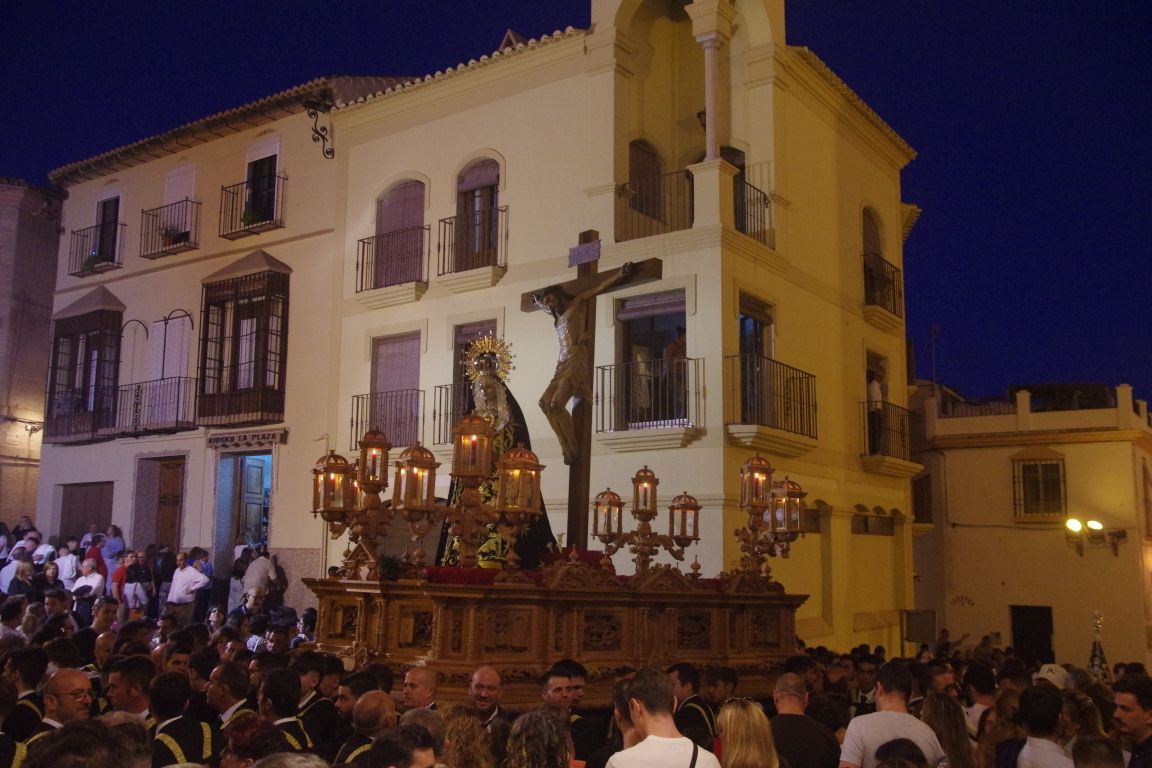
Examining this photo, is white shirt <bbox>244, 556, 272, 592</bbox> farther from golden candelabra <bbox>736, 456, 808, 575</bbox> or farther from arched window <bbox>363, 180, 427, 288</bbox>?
golden candelabra <bbox>736, 456, 808, 575</bbox>

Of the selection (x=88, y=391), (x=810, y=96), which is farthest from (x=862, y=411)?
(x=88, y=391)

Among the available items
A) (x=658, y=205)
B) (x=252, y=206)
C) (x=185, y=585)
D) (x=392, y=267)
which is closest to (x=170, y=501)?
(x=252, y=206)

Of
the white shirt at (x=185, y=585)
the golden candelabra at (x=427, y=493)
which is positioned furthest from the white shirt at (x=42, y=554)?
the golden candelabra at (x=427, y=493)

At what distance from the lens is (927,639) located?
20828 millimetres

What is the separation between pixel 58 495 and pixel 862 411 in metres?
17.1

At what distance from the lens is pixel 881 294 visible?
72.4ft

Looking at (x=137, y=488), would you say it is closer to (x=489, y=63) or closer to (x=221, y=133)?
(x=221, y=133)

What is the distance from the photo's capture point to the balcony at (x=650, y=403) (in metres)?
16.6

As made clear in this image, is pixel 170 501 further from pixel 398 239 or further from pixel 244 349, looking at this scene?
pixel 398 239

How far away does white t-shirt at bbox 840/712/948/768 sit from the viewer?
18.4 feet

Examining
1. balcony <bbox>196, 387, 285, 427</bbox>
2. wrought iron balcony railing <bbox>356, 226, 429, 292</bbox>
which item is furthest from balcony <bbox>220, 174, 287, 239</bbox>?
balcony <bbox>196, 387, 285, 427</bbox>

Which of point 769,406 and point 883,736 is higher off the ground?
point 769,406

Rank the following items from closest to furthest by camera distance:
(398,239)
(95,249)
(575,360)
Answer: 1. (575,360)
2. (398,239)
3. (95,249)

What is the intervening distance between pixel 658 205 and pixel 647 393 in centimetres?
351
